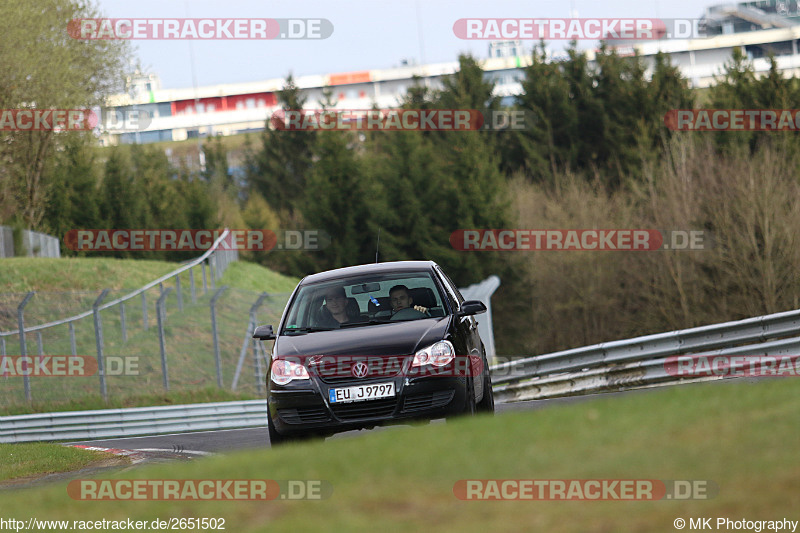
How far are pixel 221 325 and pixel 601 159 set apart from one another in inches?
1681

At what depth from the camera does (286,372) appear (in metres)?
9.31

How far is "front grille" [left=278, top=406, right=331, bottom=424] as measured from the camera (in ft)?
29.9

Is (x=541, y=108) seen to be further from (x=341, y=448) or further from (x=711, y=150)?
(x=341, y=448)

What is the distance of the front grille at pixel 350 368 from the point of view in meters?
9.02

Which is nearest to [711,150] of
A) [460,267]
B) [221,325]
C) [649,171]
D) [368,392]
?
[649,171]

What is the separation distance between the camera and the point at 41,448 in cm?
1572

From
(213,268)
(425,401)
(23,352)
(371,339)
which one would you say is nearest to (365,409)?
(425,401)

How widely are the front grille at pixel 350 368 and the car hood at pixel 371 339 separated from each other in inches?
2.5

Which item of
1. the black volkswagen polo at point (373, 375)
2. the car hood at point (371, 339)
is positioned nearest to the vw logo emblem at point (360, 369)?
the black volkswagen polo at point (373, 375)

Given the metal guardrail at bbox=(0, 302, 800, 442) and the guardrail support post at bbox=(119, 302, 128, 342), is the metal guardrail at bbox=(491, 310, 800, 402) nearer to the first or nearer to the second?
the metal guardrail at bbox=(0, 302, 800, 442)

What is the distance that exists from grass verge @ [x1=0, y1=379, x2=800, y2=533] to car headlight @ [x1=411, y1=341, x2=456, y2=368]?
177 centimetres

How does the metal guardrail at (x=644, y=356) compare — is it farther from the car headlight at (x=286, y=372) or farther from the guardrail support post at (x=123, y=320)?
the guardrail support post at (x=123, y=320)

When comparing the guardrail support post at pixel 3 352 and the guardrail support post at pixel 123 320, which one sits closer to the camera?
the guardrail support post at pixel 3 352

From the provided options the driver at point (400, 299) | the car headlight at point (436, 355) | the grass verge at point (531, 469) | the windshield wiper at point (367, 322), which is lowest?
the grass verge at point (531, 469)
